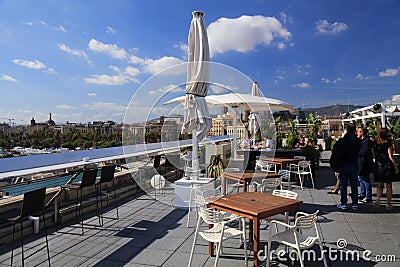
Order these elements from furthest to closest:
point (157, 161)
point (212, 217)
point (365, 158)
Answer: point (157, 161) < point (365, 158) < point (212, 217)

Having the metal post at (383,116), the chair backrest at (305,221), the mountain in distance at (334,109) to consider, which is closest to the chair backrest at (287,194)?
the chair backrest at (305,221)

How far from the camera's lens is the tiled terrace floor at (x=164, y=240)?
9.71 feet

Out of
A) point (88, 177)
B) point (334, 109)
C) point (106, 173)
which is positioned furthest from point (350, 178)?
point (334, 109)

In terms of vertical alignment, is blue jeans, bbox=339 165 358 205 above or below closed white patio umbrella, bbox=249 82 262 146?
below

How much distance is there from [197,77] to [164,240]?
8.95 feet

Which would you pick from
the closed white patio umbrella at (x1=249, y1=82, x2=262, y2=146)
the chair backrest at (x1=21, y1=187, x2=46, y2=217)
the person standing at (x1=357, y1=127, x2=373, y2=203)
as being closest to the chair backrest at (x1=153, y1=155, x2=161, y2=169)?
the chair backrest at (x1=21, y1=187, x2=46, y2=217)

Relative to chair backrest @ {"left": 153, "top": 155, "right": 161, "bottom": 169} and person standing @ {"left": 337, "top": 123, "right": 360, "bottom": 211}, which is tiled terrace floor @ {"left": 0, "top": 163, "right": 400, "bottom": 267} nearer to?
person standing @ {"left": 337, "top": 123, "right": 360, "bottom": 211}

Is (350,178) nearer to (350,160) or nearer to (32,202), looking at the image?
(350,160)

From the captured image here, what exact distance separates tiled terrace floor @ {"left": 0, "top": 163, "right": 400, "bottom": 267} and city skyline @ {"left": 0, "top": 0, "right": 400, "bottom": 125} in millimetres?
2726

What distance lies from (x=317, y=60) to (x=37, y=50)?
15.5m

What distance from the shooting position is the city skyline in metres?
6.85

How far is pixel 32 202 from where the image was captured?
2793 millimetres

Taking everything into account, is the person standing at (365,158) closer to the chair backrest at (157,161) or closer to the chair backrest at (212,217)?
the chair backrest at (212,217)

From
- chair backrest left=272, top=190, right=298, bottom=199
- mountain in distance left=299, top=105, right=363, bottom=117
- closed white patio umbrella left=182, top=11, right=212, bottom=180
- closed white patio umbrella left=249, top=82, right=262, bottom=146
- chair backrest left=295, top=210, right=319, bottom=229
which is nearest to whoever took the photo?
chair backrest left=295, top=210, right=319, bottom=229
